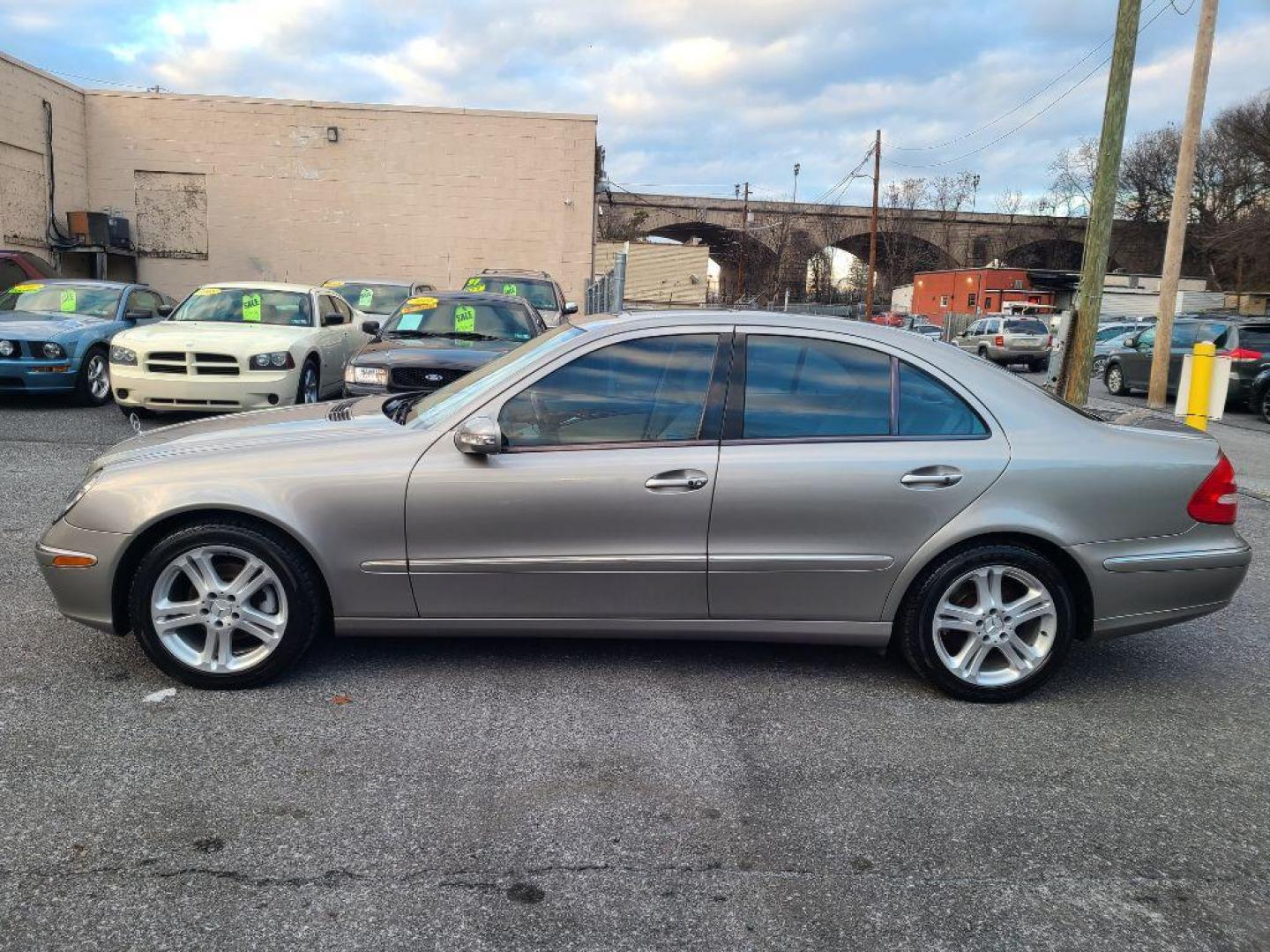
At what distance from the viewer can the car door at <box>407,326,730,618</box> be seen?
3689mm

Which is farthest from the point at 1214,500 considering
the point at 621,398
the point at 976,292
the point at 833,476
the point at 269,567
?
the point at 976,292

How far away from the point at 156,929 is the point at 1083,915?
2374mm

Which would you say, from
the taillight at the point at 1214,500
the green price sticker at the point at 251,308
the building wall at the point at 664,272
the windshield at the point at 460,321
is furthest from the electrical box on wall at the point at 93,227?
the taillight at the point at 1214,500

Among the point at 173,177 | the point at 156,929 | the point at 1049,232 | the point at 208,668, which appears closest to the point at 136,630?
the point at 208,668

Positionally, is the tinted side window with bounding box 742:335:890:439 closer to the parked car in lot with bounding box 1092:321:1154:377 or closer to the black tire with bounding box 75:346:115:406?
the black tire with bounding box 75:346:115:406

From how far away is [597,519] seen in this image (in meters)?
3.69

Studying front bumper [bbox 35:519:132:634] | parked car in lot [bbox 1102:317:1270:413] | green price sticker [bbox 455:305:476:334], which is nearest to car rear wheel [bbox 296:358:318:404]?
green price sticker [bbox 455:305:476:334]

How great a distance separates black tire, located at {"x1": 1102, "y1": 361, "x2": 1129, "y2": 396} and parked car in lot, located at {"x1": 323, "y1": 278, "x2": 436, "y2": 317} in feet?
45.1

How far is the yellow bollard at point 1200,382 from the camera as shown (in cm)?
955

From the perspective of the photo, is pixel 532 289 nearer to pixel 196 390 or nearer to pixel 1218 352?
pixel 196 390

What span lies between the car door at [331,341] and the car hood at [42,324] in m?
2.52

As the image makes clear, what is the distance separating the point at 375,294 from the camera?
1522 centimetres

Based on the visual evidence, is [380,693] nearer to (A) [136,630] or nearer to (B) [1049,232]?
(A) [136,630]

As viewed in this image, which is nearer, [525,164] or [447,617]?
[447,617]
